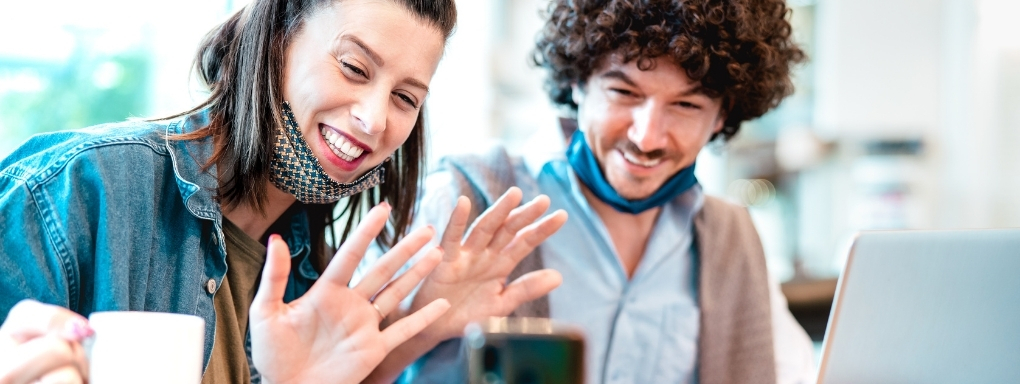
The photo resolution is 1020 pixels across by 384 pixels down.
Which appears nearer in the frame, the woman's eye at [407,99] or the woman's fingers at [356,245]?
the woman's fingers at [356,245]

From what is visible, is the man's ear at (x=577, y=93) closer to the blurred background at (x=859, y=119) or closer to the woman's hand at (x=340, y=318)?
the woman's hand at (x=340, y=318)

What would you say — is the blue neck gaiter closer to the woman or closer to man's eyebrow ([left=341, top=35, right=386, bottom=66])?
the woman

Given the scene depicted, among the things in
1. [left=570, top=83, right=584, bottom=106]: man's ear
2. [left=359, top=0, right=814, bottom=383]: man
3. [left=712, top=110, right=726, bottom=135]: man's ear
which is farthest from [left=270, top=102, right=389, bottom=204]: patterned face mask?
[left=712, top=110, right=726, bottom=135]: man's ear

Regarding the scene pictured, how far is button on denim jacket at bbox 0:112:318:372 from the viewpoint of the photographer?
0.95 metres

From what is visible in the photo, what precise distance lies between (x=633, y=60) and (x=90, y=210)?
3.03ft

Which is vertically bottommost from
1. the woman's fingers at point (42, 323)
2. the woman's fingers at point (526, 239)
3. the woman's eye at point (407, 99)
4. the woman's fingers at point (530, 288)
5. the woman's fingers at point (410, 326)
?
the woman's fingers at point (530, 288)

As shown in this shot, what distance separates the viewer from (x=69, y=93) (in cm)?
221

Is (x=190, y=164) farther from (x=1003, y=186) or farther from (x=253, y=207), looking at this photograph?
(x=1003, y=186)

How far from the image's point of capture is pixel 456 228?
47.4 inches

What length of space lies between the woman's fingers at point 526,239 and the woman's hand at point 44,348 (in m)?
0.64

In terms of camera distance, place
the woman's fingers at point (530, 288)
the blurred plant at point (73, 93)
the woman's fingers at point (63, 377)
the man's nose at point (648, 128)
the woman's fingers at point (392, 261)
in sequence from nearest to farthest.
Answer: the woman's fingers at point (63, 377) < the woman's fingers at point (392, 261) < the woman's fingers at point (530, 288) < the man's nose at point (648, 128) < the blurred plant at point (73, 93)

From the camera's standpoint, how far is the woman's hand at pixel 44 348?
72cm

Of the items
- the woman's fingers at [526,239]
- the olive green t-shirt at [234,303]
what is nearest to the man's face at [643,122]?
the woman's fingers at [526,239]

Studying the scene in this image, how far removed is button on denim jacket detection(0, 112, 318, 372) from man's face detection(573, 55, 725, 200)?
2.33ft
